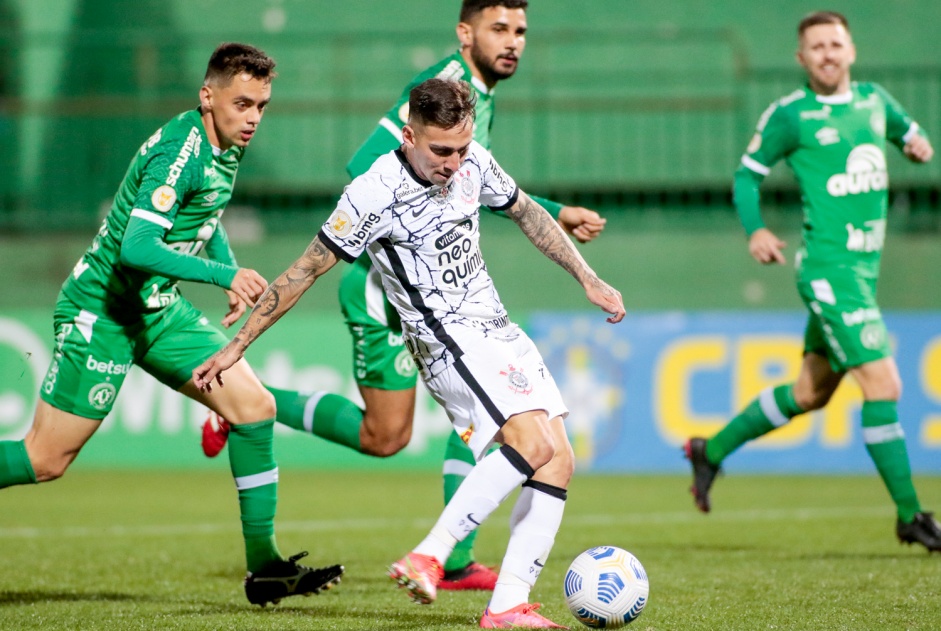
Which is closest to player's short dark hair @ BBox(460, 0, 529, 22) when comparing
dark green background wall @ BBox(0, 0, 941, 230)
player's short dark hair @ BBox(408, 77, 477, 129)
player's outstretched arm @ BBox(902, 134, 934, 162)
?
player's short dark hair @ BBox(408, 77, 477, 129)

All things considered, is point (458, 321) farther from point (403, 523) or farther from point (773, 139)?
point (403, 523)

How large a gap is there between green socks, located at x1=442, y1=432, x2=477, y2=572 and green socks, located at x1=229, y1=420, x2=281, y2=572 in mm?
933

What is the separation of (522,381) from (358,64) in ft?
38.4

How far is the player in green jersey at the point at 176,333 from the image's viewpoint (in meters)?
5.07

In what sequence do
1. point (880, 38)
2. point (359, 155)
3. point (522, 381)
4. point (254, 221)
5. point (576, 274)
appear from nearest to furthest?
point (522, 381), point (576, 274), point (359, 155), point (254, 221), point (880, 38)

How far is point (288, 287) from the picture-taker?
4.52m

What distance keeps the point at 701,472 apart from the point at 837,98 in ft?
7.35

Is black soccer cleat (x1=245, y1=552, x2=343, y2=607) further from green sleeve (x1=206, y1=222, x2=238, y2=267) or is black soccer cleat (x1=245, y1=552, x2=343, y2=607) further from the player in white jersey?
green sleeve (x1=206, y1=222, x2=238, y2=267)

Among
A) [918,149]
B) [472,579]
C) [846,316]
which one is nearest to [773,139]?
[918,149]

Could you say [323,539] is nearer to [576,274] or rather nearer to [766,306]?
[576,274]

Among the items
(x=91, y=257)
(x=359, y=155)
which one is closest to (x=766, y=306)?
(x=359, y=155)

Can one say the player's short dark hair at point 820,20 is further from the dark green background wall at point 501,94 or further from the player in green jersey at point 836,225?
the dark green background wall at point 501,94

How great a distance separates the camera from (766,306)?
13789 mm

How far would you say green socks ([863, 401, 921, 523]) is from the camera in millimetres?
6508
